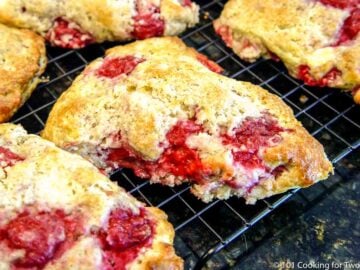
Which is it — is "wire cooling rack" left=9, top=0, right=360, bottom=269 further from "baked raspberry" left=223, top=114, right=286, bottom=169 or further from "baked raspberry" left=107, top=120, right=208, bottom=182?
"baked raspberry" left=223, top=114, right=286, bottom=169

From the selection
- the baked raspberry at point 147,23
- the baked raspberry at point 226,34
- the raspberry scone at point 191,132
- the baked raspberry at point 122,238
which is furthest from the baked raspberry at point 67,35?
the baked raspberry at point 122,238

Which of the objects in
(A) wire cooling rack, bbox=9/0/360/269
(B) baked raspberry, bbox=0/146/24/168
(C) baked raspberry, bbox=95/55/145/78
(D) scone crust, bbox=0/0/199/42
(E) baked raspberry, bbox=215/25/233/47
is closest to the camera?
(B) baked raspberry, bbox=0/146/24/168

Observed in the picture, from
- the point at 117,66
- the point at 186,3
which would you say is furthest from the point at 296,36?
the point at 117,66

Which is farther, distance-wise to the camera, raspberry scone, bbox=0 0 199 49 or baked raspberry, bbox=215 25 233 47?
baked raspberry, bbox=215 25 233 47

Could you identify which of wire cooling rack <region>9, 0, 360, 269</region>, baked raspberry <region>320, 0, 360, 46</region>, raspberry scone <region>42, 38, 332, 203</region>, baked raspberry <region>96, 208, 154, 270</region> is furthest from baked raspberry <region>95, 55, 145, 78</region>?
baked raspberry <region>320, 0, 360, 46</region>

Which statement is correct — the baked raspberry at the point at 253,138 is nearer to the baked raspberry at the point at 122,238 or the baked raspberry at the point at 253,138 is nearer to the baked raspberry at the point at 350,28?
the baked raspberry at the point at 122,238

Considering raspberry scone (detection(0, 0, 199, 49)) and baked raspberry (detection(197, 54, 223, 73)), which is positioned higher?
raspberry scone (detection(0, 0, 199, 49))
